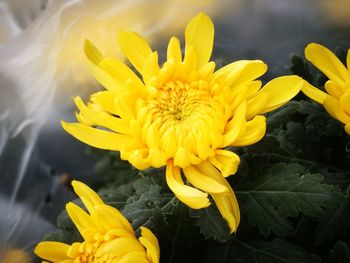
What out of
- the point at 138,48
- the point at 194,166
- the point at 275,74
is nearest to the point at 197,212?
the point at 194,166

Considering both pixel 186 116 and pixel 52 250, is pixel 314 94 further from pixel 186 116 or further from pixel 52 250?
pixel 52 250

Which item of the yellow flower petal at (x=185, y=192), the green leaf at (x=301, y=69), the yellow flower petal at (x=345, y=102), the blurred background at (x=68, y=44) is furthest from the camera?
the blurred background at (x=68, y=44)

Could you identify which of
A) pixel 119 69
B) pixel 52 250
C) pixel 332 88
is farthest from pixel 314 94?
pixel 52 250

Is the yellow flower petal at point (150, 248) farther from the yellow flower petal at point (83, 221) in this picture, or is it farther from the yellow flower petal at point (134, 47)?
the yellow flower petal at point (134, 47)

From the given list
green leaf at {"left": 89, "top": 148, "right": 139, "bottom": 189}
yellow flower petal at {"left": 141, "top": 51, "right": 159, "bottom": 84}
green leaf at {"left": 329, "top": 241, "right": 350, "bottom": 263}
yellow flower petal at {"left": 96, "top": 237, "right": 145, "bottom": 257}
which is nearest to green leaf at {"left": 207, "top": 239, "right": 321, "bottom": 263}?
green leaf at {"left": 329, "top": 241, "right": 350, "bottom": 263}

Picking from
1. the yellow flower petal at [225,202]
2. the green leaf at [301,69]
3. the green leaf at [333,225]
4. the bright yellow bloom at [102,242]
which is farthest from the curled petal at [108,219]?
the green leaf at [301,69]

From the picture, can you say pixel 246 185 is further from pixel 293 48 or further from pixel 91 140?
pixel 293 48

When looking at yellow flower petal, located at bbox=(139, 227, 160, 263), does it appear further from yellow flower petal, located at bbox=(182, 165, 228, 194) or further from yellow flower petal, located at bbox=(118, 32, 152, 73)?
yellow flower petal, located at bbox=(118, 32, 152, 73)
